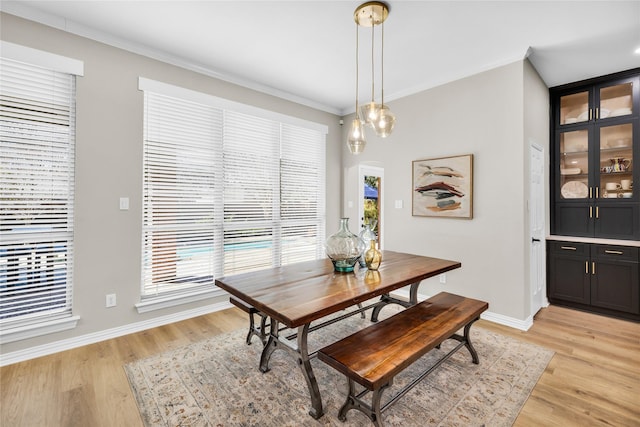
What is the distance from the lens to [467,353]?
2490mm

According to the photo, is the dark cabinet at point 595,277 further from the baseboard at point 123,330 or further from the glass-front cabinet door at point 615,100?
the glass-front cabinet door at point 615,100

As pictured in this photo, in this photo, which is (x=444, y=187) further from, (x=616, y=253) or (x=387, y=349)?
(x=387, y=349)

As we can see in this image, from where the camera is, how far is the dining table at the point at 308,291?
160cm

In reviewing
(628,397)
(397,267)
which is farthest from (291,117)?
(628,397)

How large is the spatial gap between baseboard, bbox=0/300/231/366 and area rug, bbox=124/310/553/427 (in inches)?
26.1

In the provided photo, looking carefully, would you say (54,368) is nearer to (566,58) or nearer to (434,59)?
(434,59)

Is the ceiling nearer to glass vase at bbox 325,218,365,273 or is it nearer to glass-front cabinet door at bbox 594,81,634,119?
glass-front cabinet door at bbox 594,81,634,119

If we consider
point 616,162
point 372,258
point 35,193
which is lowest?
point 372,258

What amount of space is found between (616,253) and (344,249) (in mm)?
3337

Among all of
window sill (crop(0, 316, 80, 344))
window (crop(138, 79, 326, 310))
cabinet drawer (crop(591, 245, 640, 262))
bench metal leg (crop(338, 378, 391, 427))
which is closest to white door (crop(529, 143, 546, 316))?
cabinet drawer (crop(591, 245, 640, 262))

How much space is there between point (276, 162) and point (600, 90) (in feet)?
13.7

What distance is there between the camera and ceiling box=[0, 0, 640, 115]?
91.2 inches

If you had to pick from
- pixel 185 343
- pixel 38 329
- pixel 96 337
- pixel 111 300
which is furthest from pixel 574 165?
pixel 38 329

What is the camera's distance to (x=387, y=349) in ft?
5.45
